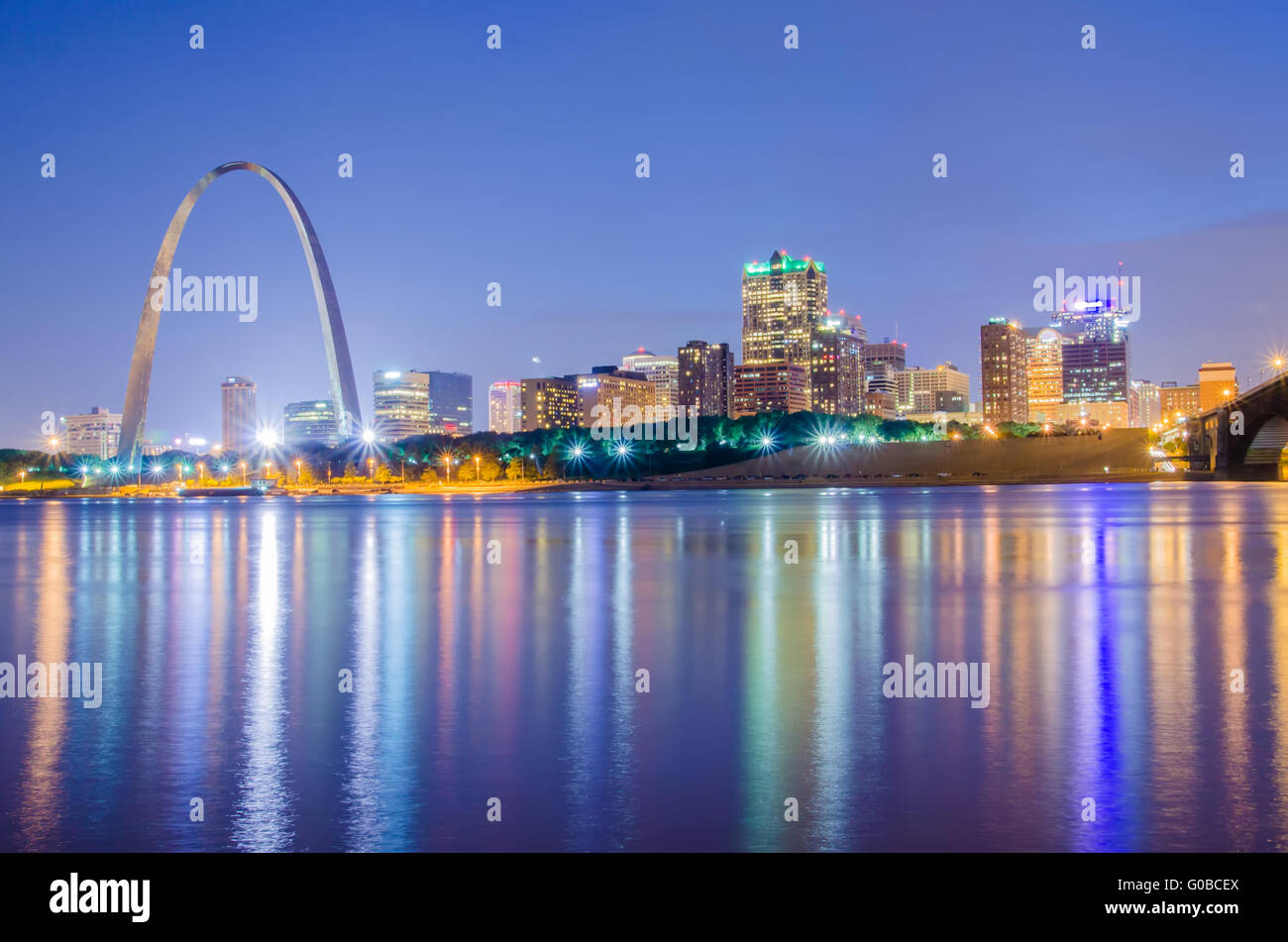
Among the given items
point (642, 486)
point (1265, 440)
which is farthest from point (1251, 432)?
point (642, 486)

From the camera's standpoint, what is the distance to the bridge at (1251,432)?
12700cm

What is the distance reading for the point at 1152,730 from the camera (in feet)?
31.9

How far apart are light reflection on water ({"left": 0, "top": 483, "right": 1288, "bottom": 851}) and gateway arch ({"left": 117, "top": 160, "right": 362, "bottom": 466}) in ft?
268

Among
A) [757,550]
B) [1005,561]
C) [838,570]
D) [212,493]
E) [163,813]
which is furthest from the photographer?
[212,493]

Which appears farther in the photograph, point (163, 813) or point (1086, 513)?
point (1086, 513)

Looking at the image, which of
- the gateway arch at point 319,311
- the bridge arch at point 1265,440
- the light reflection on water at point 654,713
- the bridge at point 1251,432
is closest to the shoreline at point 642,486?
the bridge at point 1251,432

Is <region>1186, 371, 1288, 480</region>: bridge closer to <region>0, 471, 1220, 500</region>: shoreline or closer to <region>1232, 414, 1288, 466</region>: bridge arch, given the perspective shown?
<region>1232, 414, 1288, 466</region>: bridge arch

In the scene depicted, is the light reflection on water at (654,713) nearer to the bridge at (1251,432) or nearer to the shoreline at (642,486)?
the shoreline at (642,486)

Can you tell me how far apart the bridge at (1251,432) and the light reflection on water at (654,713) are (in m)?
120

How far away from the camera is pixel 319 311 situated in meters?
107

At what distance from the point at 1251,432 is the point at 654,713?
148 metres
